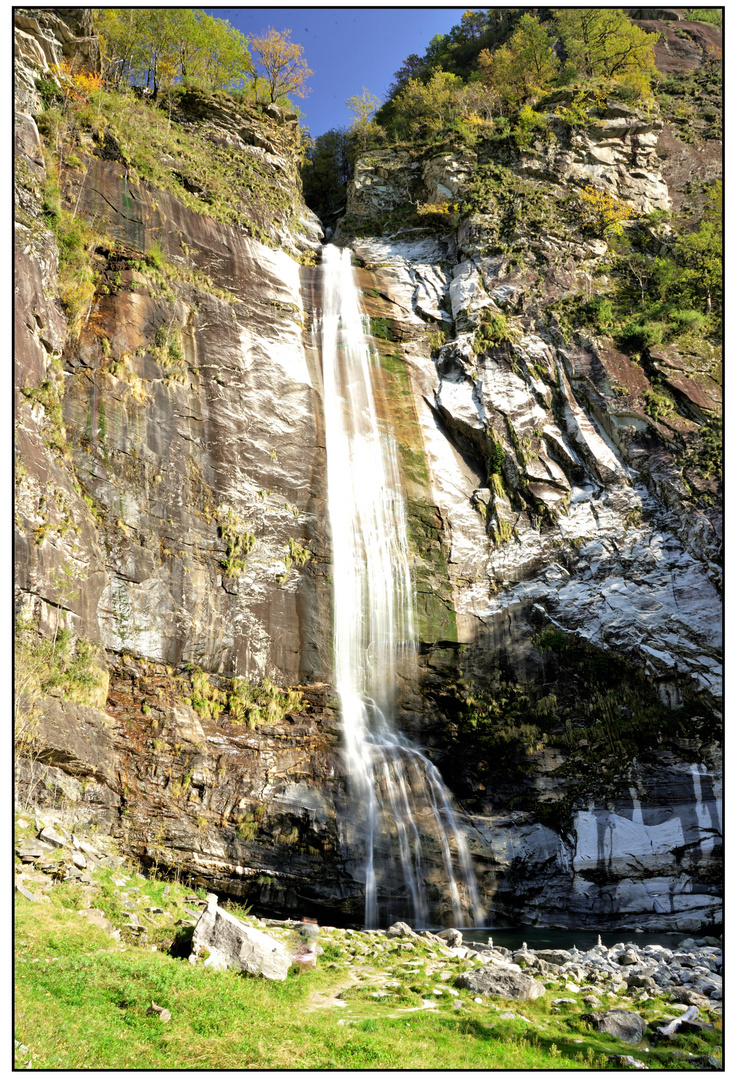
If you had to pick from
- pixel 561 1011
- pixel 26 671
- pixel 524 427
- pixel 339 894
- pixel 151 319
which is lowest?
pixel 339 894

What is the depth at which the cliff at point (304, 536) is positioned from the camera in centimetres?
1442

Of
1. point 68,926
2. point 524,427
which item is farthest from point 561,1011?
point 524,427

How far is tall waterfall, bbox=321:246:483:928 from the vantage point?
15.1m

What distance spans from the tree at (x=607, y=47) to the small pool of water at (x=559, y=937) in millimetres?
36626

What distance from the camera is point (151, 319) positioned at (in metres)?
19.2

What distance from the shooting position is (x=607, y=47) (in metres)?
33.4

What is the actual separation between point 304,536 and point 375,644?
3.93 metres

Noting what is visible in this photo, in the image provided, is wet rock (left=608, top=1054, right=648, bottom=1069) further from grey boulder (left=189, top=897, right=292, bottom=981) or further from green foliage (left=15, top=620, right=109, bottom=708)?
green foliage (left=15, top=620, right=109, bottom=708)

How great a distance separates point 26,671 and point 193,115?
86.0 ft

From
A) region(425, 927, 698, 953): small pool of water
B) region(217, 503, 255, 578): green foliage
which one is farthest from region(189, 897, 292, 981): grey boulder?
region(217, 503, 255, 578): green foliage

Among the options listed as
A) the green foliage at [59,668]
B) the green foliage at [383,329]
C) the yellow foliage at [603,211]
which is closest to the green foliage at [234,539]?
the green foliage at [59,668]

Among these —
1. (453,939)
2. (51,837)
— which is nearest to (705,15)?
(453,939)

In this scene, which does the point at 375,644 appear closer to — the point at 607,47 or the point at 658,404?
the point at 658,404

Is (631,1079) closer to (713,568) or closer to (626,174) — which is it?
(713,568)
